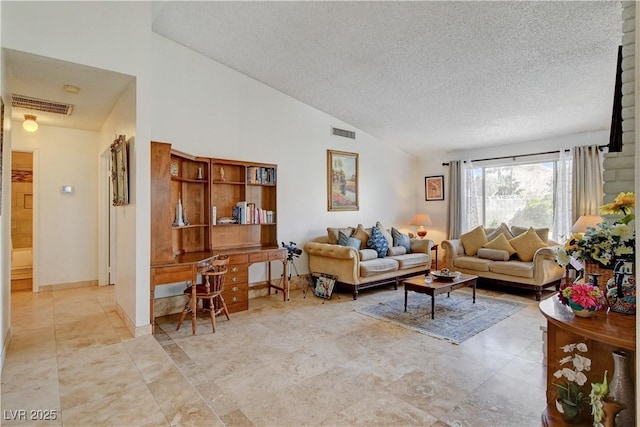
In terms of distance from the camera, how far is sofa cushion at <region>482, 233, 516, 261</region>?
18.7 feet

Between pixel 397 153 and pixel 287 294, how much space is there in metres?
4.16

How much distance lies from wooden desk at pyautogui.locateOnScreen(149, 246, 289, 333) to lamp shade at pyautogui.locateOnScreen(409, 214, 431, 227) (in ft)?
11.5

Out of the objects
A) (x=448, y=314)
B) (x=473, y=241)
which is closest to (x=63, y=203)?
(x=448, y=314)

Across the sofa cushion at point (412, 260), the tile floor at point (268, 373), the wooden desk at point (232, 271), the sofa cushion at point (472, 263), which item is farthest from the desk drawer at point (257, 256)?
the sofa cushion at point (472, 263)

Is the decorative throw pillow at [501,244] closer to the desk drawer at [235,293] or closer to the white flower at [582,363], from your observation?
the desk drawer at [235,293]

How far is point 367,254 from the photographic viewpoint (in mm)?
5457

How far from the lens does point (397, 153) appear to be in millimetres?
7449

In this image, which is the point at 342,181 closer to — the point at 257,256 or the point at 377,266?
the point at 377,266

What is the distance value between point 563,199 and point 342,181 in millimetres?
3809

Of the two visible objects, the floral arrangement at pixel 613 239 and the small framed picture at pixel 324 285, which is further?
the small framed picture at pixel 324 285

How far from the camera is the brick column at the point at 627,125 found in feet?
7.20

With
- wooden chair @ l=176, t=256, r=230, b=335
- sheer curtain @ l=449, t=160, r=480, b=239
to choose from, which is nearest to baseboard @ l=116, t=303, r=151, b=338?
wooden chair @ l=176, t=256, r=230, b=335

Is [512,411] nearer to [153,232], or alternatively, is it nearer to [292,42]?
[153,232]

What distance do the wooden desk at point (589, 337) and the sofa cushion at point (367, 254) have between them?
11.2 ft
